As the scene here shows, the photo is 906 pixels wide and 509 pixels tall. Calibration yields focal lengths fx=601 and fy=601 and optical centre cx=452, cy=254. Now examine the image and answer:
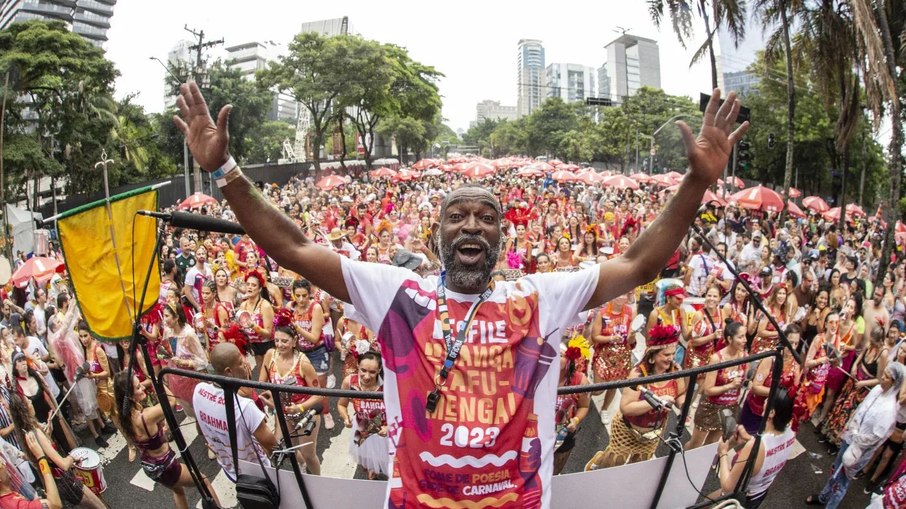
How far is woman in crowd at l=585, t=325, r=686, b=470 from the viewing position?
4344 millimetres

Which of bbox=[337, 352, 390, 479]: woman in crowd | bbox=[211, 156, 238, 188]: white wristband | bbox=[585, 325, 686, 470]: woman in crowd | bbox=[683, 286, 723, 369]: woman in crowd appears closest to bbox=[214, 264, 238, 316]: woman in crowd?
bbox=[337, 352, 390, 479]: woman in crowd

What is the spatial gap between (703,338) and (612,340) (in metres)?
0.91

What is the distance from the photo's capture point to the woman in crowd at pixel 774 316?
21.5ft

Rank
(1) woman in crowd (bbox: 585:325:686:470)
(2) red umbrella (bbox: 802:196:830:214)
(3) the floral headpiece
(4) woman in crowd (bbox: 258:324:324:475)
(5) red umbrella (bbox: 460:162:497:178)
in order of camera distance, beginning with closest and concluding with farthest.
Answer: (1) woman in crowd (bbox: 585:325:686:470) < (4) woman in crowd (bbox: 258:324:324:475) < (3) the floral headpiece < (2) red umbrella (bbox: 802:196:830:214) < (5) red umbrella (bbox: 460:162:497:178)

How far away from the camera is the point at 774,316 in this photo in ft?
22.3

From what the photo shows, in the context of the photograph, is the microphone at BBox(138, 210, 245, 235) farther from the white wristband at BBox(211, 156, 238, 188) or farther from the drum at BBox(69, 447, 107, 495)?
the drum at BBox(69, 447, 107, 495)

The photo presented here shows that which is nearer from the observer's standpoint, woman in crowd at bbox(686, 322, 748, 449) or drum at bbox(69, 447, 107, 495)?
drum at bbox(69, 447, 107, 495)

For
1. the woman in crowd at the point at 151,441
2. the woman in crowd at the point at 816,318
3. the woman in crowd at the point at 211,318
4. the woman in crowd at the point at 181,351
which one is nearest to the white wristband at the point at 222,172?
the woman in crowd at the point at 151,441

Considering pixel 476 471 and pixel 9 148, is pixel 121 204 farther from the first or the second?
pixel 9 148

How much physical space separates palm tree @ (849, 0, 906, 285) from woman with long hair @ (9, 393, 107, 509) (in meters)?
10.9

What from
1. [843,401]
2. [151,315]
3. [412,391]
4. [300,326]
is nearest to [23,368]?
[151,315]

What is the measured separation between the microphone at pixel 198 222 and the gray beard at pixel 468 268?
0.69 meters

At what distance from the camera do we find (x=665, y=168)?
57688mm

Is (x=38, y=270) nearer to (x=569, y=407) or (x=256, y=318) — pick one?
(x=256, y=318)
